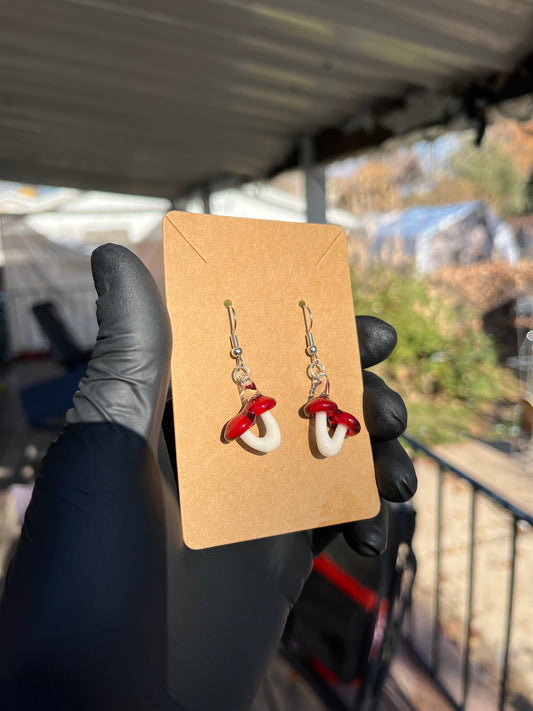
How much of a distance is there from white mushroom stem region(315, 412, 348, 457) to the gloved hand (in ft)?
0.42

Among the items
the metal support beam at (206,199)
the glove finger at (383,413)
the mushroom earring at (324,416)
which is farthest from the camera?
the metal support beam at (206,199)

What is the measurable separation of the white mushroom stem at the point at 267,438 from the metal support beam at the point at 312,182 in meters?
3.68

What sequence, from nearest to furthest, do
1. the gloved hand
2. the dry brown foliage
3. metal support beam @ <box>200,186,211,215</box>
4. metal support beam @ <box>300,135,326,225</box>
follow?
the gloved hand < metal support beam @ <box>300,135,326,225</box> < metal support beam @ <box>200,186,211,215</box> < the dry brown foliage

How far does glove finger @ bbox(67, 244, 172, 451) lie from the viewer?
620mm

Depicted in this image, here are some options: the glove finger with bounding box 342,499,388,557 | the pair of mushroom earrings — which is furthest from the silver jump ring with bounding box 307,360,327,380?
the glove finger with bounding box 342,499,388,557

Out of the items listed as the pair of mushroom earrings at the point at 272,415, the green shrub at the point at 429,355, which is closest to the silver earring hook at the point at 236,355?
the pair of mushroom earrings at the point at 272,415

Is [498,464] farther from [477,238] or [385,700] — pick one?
[477,238]

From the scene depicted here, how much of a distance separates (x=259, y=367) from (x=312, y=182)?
3.69 meters

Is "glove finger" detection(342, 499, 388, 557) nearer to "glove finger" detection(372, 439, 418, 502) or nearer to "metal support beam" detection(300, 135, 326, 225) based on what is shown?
"glove finger" detection(372, 439, 418, 502)

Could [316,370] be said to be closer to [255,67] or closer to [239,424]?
[239,424]

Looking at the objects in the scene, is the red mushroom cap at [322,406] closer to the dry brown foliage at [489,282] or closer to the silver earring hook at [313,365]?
the silver earring hook at [313,365]

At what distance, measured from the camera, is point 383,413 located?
2.55 ft

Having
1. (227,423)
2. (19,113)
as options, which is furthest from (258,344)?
(19,113)

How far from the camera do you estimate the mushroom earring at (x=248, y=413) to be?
61cm
